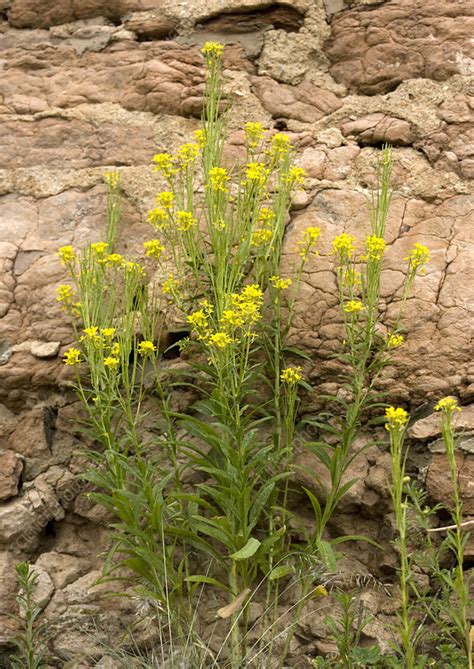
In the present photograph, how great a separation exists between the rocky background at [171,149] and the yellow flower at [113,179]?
0.10m

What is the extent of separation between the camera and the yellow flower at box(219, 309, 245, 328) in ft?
8.59

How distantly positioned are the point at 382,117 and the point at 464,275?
34.9 inches

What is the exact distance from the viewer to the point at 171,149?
361 cm

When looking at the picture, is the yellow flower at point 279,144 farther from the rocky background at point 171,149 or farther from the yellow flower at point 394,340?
the yellow flower at point 394,340

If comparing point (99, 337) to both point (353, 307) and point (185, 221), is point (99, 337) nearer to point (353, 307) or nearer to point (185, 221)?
point (185, 221)

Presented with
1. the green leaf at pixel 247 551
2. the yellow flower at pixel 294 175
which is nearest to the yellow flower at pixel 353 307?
the yellow flower at pixel 294 175

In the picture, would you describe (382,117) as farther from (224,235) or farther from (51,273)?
(51,273)

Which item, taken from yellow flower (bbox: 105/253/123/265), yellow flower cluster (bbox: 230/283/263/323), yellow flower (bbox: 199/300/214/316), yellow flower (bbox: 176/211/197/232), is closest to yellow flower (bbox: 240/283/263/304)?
yellow flower cluster (bbox: 230/283/263/323)

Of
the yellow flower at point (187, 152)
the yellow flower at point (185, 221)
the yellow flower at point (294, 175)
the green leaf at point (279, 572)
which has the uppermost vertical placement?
the yellow flower at point (187, 152)

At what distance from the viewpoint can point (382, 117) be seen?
347cm

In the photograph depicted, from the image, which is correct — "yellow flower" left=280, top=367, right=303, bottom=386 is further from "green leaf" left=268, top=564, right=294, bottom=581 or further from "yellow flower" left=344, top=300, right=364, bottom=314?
"green leaf" left=268, top=564, right=294, bottom=581

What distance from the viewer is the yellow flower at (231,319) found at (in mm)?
2619

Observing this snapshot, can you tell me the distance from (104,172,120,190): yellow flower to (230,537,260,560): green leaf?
1599 mm

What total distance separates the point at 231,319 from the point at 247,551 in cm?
74
